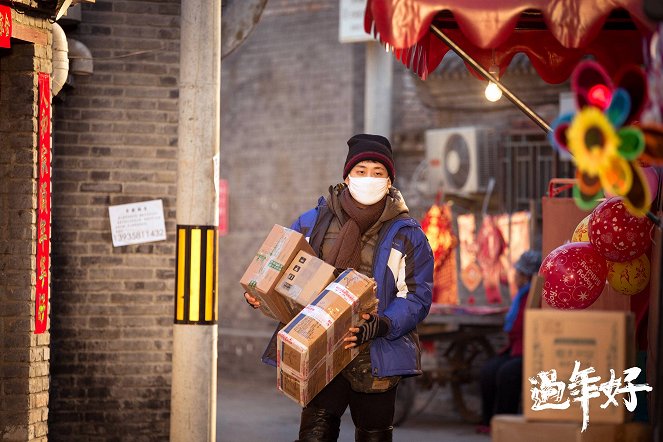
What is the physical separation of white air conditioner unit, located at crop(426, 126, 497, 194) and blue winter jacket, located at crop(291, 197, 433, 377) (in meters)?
8.26

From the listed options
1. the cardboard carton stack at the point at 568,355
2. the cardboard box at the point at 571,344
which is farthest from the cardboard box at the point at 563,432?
the cardboard box at the point at 571,344

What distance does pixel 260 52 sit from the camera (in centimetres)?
1803

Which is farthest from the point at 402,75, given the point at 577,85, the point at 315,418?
the point at 577,85

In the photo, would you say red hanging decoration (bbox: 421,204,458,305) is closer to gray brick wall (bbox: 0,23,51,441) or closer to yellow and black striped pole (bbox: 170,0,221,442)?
yellow and black striped pole (bbox: 170,0,221,442)

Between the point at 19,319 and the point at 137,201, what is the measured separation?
2042mm

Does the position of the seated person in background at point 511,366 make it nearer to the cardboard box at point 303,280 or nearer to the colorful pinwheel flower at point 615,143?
the cardboard box at point 303,280

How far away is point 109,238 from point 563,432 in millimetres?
5548

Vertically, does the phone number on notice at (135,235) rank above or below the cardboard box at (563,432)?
above

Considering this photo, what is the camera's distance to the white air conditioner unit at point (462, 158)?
48.4 feet

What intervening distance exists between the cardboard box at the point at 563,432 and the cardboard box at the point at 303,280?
1.50 m

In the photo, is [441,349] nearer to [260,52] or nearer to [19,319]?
[260,52]

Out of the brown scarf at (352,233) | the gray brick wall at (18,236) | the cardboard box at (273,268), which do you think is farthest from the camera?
the gray brick wall at (18,236)

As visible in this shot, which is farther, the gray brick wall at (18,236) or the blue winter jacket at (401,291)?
the gray brick wall at (18,236)

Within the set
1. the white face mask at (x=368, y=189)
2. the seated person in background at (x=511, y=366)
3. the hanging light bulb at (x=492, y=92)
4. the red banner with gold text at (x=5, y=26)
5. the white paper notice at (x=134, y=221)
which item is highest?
the red banner with gold text at (x=5, y=26)
